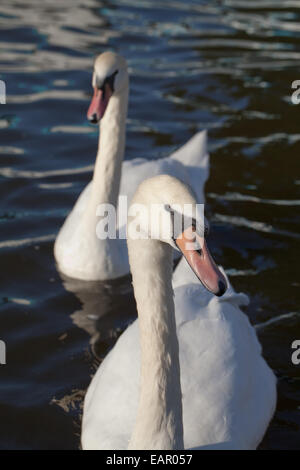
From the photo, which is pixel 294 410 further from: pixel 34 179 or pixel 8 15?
pixel 8 15

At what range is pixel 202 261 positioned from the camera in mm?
3750

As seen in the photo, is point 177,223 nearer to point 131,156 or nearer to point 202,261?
point 202,261

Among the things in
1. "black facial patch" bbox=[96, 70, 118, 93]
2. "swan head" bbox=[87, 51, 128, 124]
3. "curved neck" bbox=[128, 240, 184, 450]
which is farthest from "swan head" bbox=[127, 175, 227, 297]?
"black facial patch" bbox=[96, 70, 118, 93]

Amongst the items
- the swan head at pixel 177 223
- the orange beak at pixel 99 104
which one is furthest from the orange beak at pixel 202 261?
the orange beak at pixel 99 104

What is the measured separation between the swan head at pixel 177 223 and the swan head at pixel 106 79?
3388 millimetres

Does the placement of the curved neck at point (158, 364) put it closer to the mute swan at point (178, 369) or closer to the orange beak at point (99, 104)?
the mute swan at point (178, 369)

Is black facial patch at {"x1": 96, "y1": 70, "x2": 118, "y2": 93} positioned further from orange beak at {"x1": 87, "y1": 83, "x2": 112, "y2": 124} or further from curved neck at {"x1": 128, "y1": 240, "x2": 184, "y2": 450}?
curved neck at {"x1": 128, "y1": 240, "x2": 184, "y2": 450}

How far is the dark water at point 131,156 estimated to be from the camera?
6.36m

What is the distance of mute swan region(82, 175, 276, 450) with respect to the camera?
4.09 meters

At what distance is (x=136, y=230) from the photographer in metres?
4.02

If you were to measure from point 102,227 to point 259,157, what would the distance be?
3094 mm

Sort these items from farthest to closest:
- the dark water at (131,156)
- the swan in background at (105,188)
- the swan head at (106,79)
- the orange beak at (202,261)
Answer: the swan in background at (105,188) < the swan head at (106,79) < the dark water at (131,156) < the orange beak at (202,261)

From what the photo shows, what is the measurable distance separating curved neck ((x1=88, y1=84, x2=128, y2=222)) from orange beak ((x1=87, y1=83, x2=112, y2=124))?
20 cm

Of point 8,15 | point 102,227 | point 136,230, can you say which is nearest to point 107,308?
point 102,227
